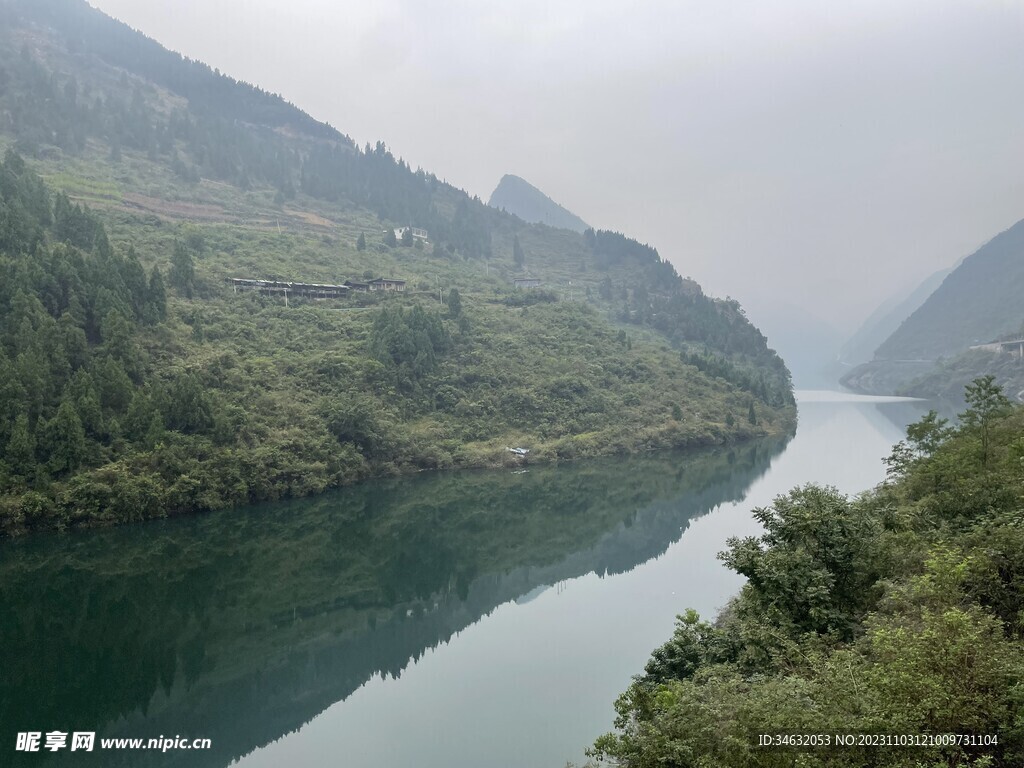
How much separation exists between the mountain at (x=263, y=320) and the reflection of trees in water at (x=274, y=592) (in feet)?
13.4

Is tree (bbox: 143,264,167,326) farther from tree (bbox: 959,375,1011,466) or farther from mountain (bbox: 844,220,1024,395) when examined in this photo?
mountain (bbox: 844,220,1024,395)

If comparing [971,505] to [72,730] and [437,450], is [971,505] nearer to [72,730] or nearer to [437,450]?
[72,730]

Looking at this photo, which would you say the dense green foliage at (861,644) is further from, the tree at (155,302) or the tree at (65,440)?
the tree at (155,302)

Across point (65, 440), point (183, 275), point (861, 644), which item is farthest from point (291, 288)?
point (861, 644)

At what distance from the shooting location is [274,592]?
24.7 m

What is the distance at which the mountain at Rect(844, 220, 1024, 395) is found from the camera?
130500 millimetres

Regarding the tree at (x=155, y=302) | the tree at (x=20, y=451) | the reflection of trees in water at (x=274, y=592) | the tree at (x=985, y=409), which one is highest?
the tree at (x=155, y=302)

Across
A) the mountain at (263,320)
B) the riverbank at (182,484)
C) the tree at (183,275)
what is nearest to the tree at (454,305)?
the mountain at (263,320)

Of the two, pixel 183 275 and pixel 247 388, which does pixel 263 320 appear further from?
pixel 247 388

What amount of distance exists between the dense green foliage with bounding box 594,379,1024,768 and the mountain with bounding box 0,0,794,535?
2856cm

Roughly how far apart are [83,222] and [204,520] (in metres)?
31.2

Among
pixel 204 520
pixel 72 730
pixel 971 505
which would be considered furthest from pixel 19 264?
pixel 971 505

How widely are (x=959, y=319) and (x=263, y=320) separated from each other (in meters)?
143

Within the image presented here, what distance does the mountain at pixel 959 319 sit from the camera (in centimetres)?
13050
